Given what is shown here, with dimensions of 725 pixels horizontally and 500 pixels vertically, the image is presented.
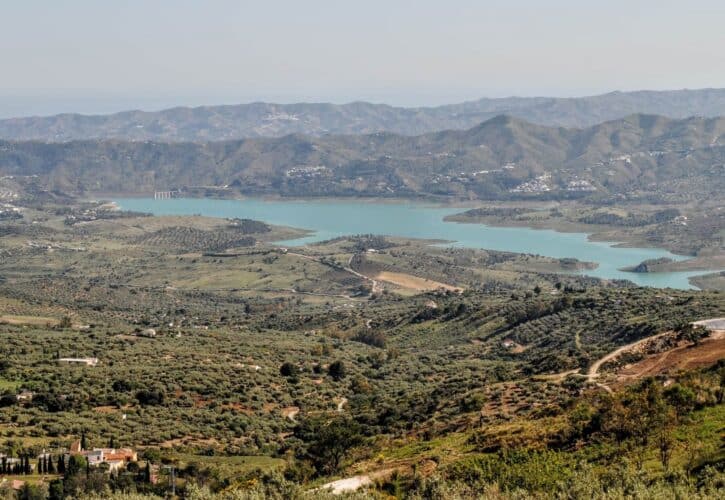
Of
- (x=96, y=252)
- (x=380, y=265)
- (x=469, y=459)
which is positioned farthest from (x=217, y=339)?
(x=96, y=252)

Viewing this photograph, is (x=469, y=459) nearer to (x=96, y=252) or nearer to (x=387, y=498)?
(x=387, y=498)

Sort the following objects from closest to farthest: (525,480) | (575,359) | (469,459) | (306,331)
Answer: (525,480) → (469,459) → (575,359) → (306,331)

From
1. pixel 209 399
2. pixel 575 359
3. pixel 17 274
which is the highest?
pixel 575 359

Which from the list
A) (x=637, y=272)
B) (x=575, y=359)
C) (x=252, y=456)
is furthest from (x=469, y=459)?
(x=637, y=272)

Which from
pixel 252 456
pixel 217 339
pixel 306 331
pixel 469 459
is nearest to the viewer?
pixel 469 459

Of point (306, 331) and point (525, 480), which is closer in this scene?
point (525, 480)

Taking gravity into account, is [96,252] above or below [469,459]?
below

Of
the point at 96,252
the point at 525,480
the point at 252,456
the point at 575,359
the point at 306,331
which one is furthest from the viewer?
the point at 96,252

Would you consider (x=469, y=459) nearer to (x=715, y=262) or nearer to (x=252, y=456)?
(x=252, y=456)

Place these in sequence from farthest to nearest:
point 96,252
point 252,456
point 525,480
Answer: point 96,252 < point 252,456 < point 525,480
